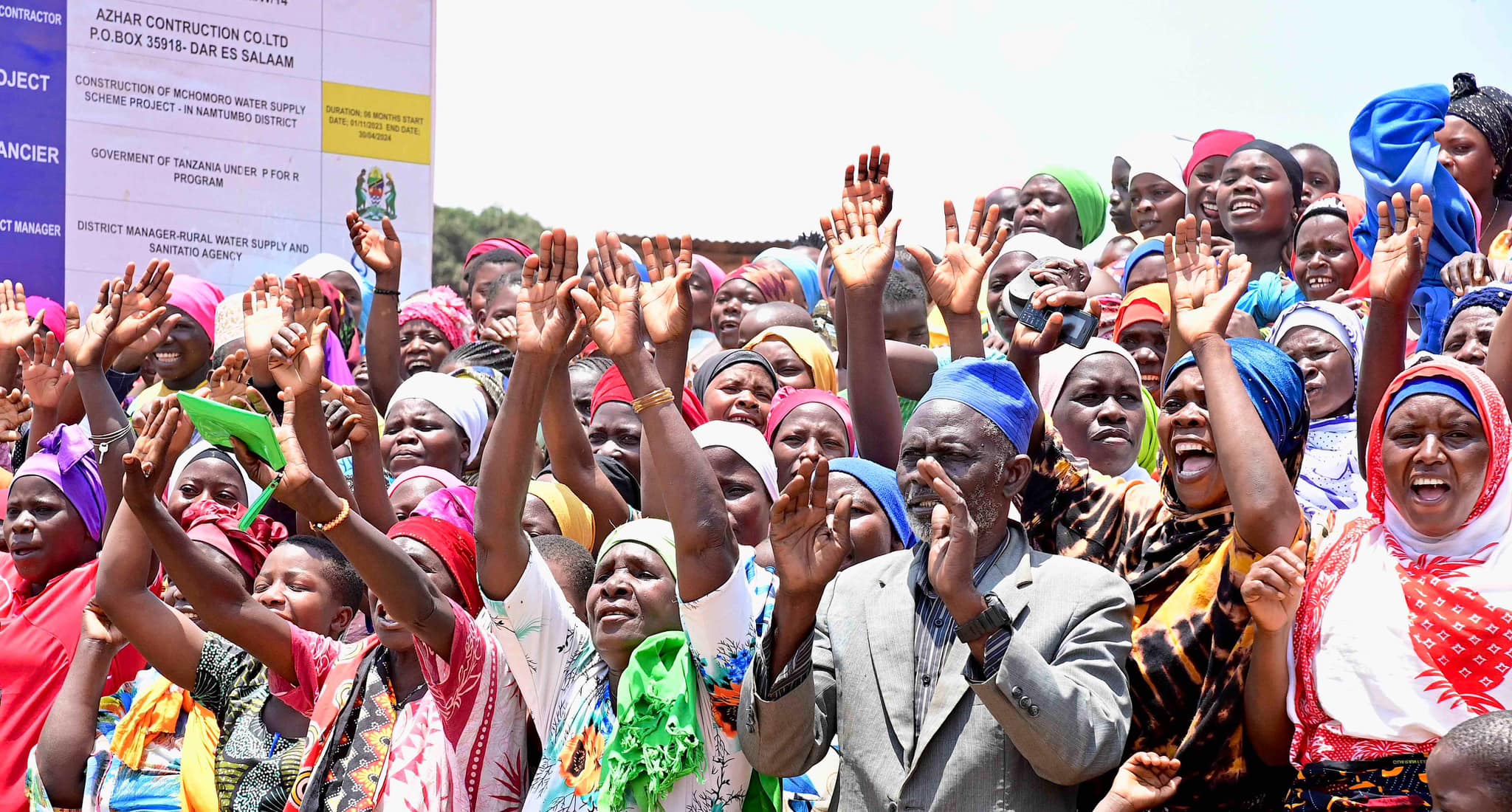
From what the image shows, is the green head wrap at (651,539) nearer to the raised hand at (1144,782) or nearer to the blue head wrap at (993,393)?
the blue head wrap at (993,393)

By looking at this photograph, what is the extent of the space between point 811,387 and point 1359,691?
3.55 meters

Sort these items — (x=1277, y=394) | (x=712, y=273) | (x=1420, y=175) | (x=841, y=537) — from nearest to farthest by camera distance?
(x=841, y=537)
(x=1277, y=394)
(x=1420, y=175)
(x=712, y=273)

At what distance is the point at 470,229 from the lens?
132 ft

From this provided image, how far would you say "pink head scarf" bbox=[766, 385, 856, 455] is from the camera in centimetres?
596

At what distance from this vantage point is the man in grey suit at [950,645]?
349 centimetres

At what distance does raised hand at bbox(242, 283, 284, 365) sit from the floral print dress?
194 cm

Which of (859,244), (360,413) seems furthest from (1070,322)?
(360,413)

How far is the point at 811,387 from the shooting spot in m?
6.89

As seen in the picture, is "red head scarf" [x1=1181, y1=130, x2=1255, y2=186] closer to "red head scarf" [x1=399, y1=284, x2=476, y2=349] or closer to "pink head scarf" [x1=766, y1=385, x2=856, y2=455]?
"pink head scarf" [x1=766, y1=385, x2=856, y2=455]

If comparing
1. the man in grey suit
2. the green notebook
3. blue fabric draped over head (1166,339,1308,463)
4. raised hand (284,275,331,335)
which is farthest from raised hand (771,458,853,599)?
raised hand (284,275,331,335)

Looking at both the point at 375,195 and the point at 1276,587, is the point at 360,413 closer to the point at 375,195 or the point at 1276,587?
the point at 1276,587

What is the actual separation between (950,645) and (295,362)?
2633mm

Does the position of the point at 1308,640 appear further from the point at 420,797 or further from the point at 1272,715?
the point at 420,797

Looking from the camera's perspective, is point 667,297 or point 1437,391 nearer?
point 1437,391
